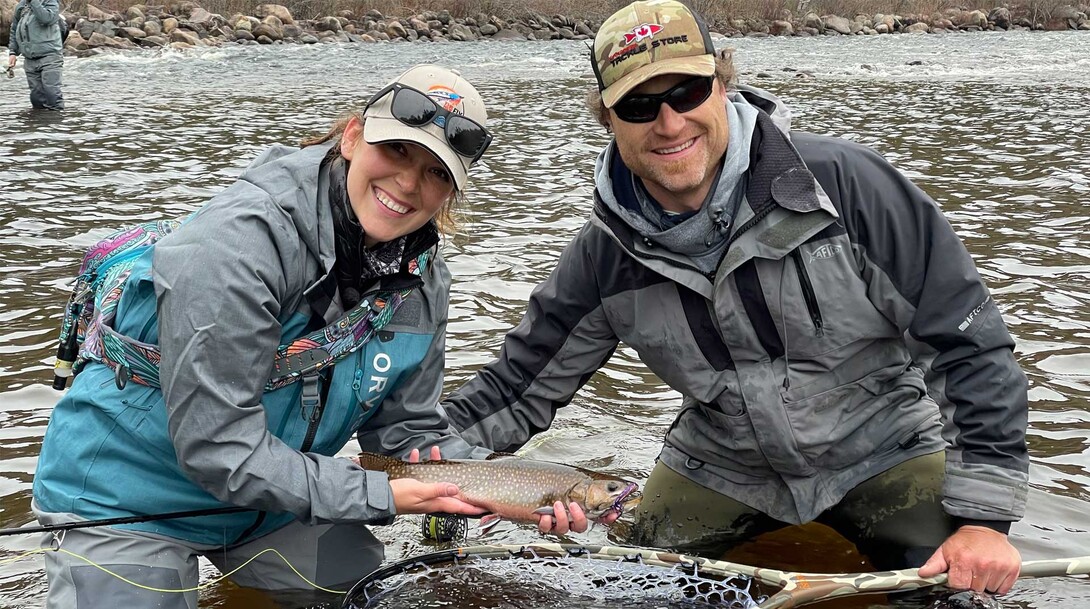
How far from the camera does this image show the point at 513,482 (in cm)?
404

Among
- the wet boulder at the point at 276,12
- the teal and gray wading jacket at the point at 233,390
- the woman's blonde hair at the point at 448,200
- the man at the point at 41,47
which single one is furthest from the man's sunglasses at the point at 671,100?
the wet boulder at the point at 276,12

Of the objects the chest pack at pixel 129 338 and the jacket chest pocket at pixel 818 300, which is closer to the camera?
the chest pack at pixel 129 338

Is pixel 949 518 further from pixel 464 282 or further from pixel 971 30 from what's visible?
pixel 971 30

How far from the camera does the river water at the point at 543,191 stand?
533 centimetres

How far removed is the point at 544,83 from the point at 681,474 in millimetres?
21111

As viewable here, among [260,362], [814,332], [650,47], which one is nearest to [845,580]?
[814,332]

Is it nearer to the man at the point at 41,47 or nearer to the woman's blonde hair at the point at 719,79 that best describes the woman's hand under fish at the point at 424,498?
the woman's blonde hair at the point at 719,79

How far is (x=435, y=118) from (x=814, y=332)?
1566 millimetres

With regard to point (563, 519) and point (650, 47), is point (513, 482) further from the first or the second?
point (650, 47)

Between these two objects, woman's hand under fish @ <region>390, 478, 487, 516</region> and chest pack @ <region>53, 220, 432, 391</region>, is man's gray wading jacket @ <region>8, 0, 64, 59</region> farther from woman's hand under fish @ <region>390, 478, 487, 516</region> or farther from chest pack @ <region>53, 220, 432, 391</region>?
woman's hand under fish @ <region>390, 478, 487, 516</region>

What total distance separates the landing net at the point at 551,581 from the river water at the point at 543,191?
58cm

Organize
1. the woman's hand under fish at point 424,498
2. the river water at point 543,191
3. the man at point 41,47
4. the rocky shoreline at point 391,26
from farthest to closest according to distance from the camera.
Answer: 1. the rocky shoreline at point 391,26
2. the man at point 41,47
3. the river water at point 543,191
4. the woman's hand under fish at point 424,498

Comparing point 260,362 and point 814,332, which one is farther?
point 814,332

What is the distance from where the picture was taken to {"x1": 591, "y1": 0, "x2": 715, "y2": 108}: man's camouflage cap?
392cm
